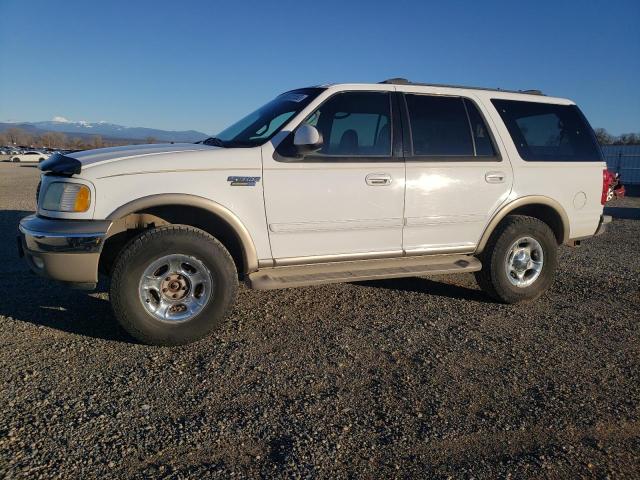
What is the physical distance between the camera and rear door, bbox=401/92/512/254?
179 inches

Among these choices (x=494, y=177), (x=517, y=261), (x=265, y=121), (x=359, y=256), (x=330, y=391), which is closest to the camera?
(x=330, y=391)

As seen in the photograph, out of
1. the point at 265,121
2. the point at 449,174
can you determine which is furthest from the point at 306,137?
the point at 449,174

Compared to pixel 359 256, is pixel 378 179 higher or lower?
higher

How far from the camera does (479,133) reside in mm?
4867

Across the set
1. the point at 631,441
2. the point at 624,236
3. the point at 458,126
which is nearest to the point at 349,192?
the point at 458,126

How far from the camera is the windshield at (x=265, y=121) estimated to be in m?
4.25

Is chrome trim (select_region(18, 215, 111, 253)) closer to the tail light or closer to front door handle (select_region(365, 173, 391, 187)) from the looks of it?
front door handle (select_region(365, 173, 391, 187))

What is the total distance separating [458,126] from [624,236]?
6.36m

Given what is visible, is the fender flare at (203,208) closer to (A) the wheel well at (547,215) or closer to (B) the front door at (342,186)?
(B) the front door at (342,186)

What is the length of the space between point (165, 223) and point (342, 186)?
58.8 inches

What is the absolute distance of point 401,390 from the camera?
3203 mm

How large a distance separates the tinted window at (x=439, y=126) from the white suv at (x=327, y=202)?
1 cm

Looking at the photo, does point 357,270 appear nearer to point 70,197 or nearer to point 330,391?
point 330,391

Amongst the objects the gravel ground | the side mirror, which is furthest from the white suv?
the gravel ground
